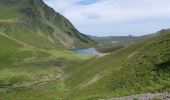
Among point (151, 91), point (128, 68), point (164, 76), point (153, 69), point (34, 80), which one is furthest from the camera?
point (34, 80)

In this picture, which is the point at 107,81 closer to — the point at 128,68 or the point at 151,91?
the point at 128,68

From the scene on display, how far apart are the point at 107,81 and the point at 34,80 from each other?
99393 millimetres

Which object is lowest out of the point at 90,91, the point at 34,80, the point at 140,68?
the point at 34,80

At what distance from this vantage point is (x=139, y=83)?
48.6 metres

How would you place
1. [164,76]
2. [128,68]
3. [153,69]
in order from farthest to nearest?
1. [128,68]
2. [153,69]
3. [164,76]

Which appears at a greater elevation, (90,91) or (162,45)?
(162,45)

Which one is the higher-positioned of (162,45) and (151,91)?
(162,45)

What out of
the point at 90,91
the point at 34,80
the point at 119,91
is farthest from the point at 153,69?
the point at 34,80

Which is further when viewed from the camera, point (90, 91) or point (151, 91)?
point (90, 91)

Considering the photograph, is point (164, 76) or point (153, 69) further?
point (153, 69)

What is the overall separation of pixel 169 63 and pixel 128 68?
342 inches

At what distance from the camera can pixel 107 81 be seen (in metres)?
56.8

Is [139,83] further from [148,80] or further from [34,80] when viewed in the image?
[34,80]

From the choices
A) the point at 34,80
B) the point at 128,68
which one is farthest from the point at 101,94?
the point at 34,80
